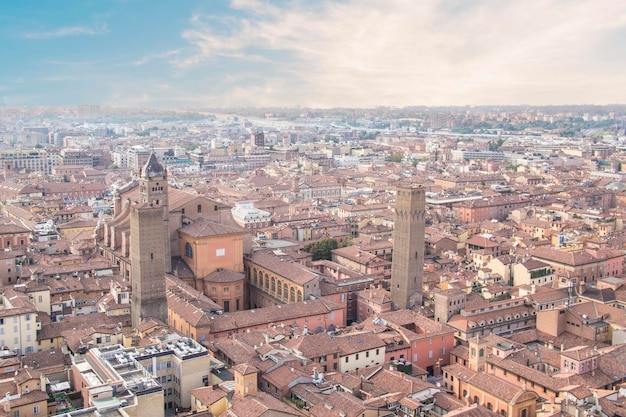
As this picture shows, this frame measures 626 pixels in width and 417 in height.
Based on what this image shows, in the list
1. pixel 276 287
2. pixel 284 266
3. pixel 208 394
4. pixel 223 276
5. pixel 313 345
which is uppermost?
pixel 284 266

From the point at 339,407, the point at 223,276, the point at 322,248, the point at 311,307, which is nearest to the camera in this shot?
the point at 339,407

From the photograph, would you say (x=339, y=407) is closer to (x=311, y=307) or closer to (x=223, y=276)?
(x=311, y=307)

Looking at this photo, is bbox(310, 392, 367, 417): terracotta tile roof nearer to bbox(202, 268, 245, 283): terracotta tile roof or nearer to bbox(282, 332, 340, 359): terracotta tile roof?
bbox(282, 332, 340, 359): terracotta tile roof

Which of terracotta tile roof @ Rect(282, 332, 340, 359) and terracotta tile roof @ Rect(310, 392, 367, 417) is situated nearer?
terracotta tile roof @ Rect(310, 392, 367, 417)

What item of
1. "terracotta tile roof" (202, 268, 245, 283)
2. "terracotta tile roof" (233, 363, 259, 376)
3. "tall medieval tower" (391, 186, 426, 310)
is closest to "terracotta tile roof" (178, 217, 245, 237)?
"terracotta tile roof" (202, 268, 245, 283)

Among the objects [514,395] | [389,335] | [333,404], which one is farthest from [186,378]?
[514,395]

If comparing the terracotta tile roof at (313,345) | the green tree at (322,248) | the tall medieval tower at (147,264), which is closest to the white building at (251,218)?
the green tree at (322,248)

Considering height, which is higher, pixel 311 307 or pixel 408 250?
pixel 408 250

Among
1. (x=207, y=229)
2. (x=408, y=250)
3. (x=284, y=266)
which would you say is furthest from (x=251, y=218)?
(x=408, y=250)

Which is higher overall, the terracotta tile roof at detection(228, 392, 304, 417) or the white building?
the white building
